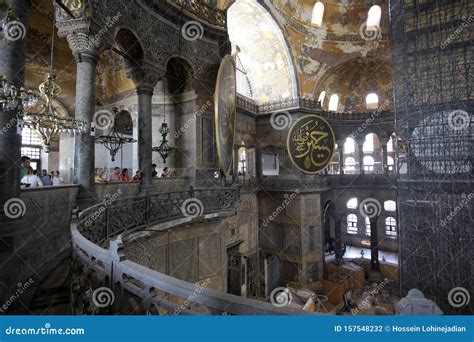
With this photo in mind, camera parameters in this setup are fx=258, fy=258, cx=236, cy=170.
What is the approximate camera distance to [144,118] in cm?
632

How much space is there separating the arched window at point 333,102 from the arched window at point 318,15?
4.36m

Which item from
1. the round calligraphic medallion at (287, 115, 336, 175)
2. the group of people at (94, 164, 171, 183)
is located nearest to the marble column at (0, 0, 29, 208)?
the group of people at (94, 164, 171, 183)

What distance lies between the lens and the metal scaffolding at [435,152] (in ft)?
23.1

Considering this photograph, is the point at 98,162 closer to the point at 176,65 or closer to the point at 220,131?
the point at 176,65

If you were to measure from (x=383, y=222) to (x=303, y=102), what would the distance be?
12.3m

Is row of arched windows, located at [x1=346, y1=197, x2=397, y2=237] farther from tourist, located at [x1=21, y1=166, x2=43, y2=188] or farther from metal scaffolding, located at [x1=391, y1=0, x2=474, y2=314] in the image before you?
tourist, located at [x1=21, y1=166, x2=43, y2=188]

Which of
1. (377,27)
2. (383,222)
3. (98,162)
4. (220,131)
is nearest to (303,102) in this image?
(377,27)

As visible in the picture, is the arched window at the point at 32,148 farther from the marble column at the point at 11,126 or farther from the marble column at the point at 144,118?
the marble column at the point at 11,126

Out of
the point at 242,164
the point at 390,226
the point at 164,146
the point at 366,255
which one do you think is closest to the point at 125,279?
the point at 164,146

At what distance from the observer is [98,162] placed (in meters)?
11.0

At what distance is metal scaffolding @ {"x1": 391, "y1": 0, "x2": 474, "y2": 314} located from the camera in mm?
7035

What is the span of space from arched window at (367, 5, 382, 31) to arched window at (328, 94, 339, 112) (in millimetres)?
3946

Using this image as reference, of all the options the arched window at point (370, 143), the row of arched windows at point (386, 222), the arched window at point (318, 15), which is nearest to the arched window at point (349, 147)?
the arched window at point (370, 143)

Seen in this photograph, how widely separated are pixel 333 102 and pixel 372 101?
8.17 ft
